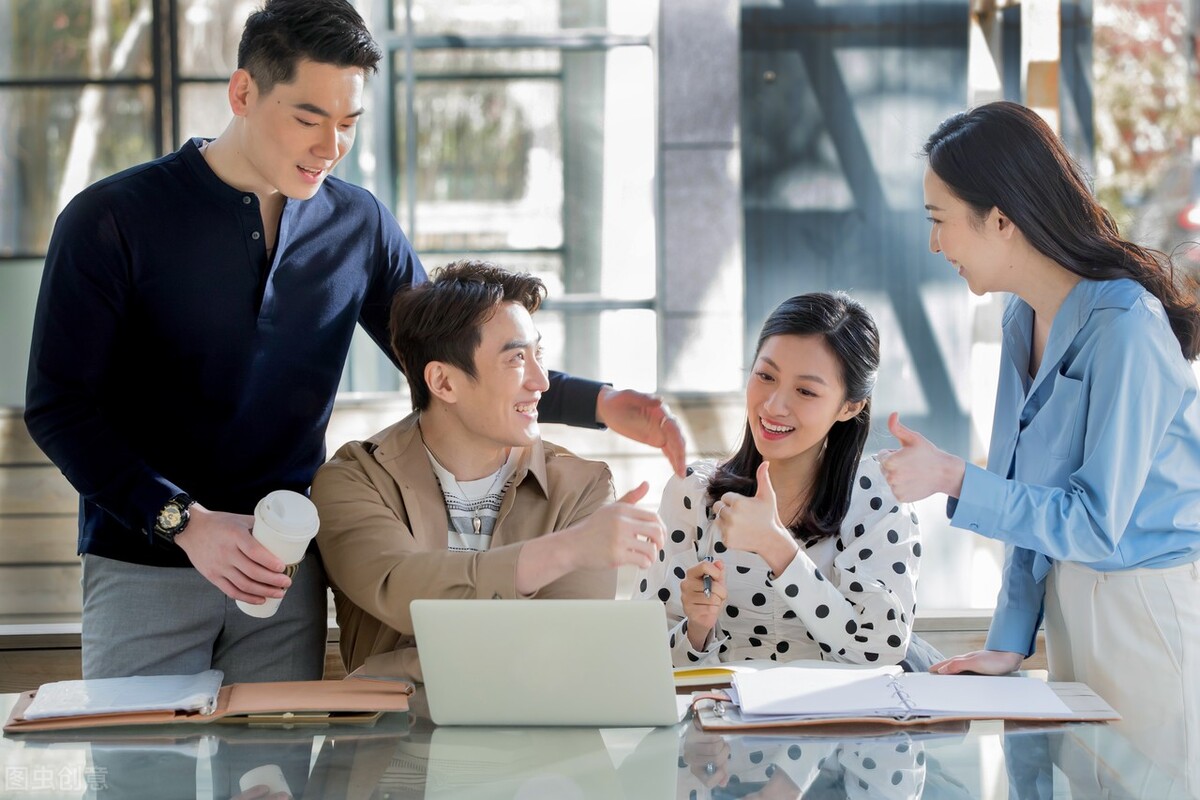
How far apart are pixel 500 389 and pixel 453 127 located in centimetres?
261

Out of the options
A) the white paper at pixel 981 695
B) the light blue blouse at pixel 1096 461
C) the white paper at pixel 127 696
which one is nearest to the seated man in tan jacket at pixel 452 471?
the white paper at pixel 127 696

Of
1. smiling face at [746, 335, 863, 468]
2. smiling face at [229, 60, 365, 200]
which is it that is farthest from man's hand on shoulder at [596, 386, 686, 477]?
smiling face at [229, 60, 365, 200]

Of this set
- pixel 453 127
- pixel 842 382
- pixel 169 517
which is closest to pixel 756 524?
pixel 842 382

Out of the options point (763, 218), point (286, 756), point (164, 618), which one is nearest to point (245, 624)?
A: point (164, 618)

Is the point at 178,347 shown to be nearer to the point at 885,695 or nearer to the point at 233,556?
the point at 233,556

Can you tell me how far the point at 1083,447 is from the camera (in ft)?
7.07

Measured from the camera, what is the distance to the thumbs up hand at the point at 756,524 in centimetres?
219

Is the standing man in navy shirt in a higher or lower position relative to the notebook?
higher

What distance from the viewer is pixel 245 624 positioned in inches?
94.3

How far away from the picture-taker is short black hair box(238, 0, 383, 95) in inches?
87.2

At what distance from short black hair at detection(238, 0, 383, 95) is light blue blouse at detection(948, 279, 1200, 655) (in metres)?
1.28

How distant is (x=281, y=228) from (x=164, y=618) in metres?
0.74

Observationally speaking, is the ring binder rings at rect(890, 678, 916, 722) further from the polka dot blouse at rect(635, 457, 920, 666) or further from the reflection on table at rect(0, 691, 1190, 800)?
the polka dot blouse at rect(635, 457, 920, 666)

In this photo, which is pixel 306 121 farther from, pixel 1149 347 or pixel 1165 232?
pixel 1165 232
